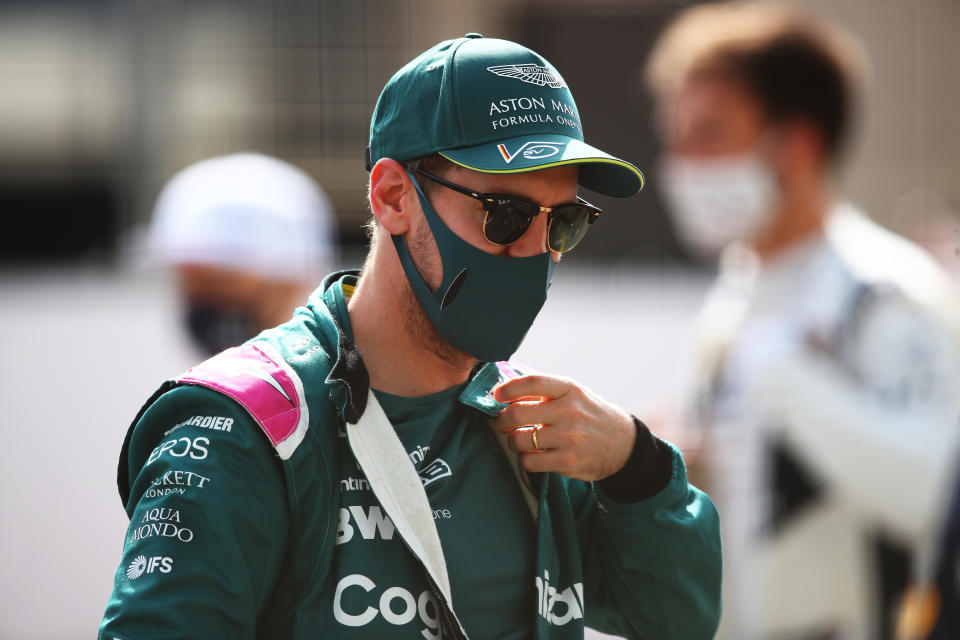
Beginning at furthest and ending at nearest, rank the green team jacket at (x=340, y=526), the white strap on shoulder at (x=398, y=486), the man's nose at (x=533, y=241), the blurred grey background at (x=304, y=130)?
the blurred grey background at (x=304, y=130) → the man's nose at (x=533, y=241) → the white strap on shoulder at (x=398, y=486) → the green team jacket at (x=340, y=526)

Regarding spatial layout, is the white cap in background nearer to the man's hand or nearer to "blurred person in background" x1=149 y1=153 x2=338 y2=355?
"blurred person in background" x1=149 y1=153 x2=338 y2=355

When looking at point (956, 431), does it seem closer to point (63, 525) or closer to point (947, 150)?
point (63, 525)

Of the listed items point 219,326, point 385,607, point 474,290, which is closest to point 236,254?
point 219,326

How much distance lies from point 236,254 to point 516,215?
7.57 feet

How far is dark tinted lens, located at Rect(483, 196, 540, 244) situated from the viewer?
2.07m

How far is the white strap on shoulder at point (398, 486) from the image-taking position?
1899 millimetres

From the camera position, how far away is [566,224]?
7.06ft

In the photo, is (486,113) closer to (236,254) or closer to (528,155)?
(528,155)

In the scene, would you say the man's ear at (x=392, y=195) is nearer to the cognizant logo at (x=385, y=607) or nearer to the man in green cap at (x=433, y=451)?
the man in green cap at (x=433, y=451)

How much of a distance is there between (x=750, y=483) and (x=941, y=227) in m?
4.64

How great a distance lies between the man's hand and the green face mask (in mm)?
147

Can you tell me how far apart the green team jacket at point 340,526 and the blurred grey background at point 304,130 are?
629 centimetres

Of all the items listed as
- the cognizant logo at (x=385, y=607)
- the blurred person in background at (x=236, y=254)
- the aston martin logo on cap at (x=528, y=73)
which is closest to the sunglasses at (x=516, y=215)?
the aston martin logo on cap at (x=528, y=73)

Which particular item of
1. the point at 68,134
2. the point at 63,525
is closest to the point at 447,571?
the point at 63,525
